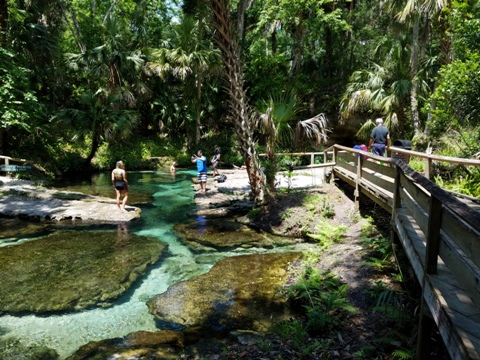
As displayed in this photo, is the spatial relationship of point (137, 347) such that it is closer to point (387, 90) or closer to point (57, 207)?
point (57, 207)

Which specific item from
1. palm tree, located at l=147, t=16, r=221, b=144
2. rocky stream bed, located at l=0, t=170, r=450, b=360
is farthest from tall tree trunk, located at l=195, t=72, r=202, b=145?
rocky stream bed, located at l=0, t=170, r=450, b=360

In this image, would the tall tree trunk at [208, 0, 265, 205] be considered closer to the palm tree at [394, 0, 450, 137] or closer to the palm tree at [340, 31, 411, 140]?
the palm tree at [394, 0, 450, 137]

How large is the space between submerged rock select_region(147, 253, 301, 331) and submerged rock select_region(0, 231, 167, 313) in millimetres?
1108

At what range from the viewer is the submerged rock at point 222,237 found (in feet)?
27.7

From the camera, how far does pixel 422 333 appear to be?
3.24 m

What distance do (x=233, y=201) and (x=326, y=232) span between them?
16.1ft

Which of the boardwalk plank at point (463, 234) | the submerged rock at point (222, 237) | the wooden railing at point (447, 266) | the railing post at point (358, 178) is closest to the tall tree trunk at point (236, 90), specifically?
the submerged rock at point (222, 237)

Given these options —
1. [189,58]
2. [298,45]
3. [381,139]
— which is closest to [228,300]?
[381,139]

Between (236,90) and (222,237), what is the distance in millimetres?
3948

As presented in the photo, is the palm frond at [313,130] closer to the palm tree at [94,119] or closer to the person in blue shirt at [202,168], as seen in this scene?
the person in blue shirt at [202,168]

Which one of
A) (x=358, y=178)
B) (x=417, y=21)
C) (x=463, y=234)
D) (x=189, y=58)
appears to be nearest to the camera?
(x=463, y=234)

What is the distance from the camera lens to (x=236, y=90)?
31.3 feet

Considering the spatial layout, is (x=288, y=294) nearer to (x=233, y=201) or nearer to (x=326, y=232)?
(x=326, y=232)

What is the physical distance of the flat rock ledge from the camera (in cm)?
1038
